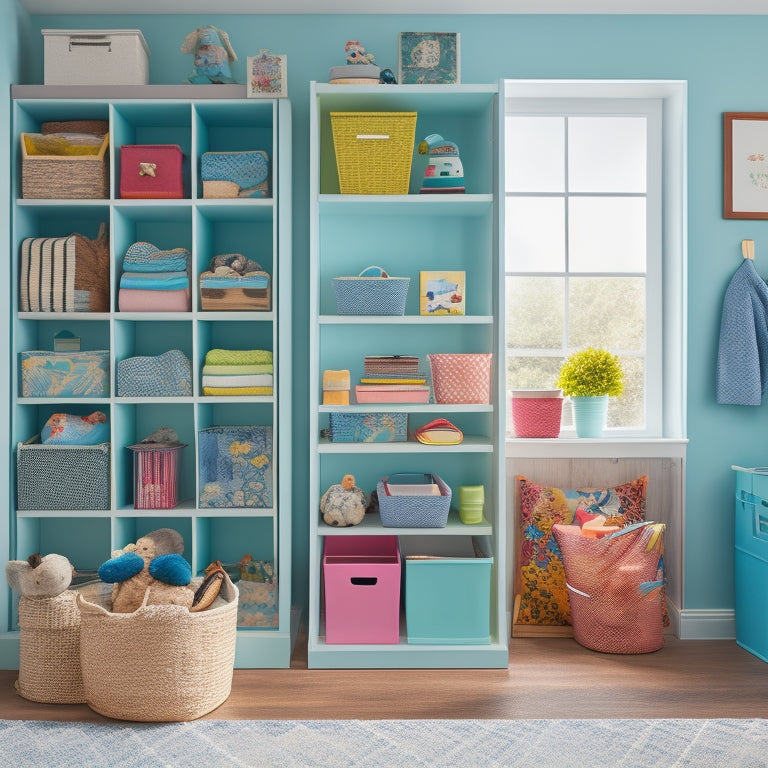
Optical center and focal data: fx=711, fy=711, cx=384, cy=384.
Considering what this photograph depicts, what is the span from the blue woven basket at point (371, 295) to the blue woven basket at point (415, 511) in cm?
68

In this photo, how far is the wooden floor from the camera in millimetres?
2201

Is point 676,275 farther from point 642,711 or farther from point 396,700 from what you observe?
point 396,700

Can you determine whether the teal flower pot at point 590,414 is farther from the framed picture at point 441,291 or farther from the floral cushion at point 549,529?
the framed picture at point 441,291

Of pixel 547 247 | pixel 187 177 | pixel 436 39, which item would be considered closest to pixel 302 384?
pixel 187 177

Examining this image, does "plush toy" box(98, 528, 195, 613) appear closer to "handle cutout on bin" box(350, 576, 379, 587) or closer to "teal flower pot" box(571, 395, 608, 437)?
"handle cutout on bin" box(350, 576, 379, 587)

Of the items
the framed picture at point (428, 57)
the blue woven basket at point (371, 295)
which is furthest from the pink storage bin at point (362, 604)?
the framed picture at point (428, 57)

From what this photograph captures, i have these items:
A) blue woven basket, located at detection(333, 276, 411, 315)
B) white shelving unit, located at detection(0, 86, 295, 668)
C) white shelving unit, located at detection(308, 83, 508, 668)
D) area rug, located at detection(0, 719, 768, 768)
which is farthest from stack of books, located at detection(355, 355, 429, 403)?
area rug, located at detection(0, 719, 768, 768)

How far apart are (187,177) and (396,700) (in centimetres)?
210

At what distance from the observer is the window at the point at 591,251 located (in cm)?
303

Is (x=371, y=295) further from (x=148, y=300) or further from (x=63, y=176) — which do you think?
(x=63, y=176)

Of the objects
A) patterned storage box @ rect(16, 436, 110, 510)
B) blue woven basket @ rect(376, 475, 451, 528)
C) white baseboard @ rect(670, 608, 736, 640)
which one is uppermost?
patterned storage box @ rect(16, 436, 110, 510)

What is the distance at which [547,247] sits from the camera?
3051 millimetres

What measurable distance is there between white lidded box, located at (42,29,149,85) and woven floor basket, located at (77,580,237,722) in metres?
1.85

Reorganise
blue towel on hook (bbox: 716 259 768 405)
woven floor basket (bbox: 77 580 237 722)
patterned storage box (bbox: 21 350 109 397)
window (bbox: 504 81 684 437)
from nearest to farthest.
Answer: woven floor basket (bbox: 77 580 237 722), patterned storage box (bbox: 21 350 109 397), blue towel on hook (bbox: 716 259 768 405), window (bbox: 504 81 684 437)
